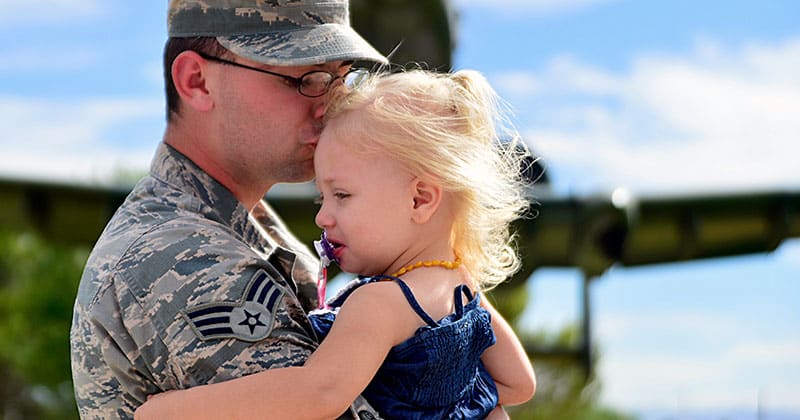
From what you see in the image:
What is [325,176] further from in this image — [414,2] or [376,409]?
[414,2]

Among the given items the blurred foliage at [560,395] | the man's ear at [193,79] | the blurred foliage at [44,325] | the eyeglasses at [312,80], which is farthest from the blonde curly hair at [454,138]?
the blurred foliage at [44,325]

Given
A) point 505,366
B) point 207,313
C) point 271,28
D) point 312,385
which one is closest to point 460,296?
point 505,366

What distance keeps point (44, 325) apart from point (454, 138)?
2715cm

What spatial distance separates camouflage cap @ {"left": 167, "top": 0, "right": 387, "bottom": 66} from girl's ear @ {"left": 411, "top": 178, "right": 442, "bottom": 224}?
59cm

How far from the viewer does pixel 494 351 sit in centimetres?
326

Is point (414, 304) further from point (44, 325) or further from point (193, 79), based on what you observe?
point (44, 325)

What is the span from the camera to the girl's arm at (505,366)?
326cm

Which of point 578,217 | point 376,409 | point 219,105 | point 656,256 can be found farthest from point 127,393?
point 656,256

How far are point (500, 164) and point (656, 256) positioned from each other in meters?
12.5

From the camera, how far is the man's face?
3375mm

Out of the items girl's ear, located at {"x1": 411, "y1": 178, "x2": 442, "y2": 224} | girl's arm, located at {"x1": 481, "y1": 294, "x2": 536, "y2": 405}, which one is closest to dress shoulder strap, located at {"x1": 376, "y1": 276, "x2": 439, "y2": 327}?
girl's ear, located at {"x1": 411, "y1": 178, "x2": 442, "y2": 224}

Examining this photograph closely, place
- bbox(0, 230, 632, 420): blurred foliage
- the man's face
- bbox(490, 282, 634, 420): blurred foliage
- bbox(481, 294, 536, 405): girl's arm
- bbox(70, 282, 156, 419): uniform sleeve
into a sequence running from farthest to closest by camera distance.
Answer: bbox(0, 230, 632, 420): blurred foliage → bbox(490, 282, 634, 420): blurred foliage → the man's face → bbox(481, 294, 536, 405): girl's arm → bbox(70, 282, 156, 419): uniform sleeve

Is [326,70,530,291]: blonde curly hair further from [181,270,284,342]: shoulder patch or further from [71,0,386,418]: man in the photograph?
[181,270,284,342]: shoulder patch

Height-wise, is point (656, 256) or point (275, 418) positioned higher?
point (275, 418)
